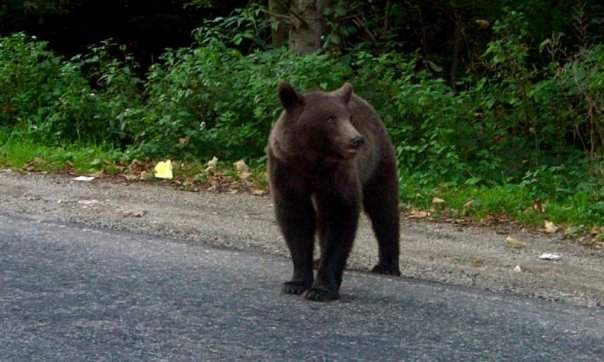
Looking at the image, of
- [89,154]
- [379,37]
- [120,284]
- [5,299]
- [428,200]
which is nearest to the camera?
[5,299]

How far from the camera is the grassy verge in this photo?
10695 millimetres

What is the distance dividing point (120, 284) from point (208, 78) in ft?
24.9

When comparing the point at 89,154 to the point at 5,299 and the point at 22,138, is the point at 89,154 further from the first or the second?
the point at 5,299

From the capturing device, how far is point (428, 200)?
11.2 m

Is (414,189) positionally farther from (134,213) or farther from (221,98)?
(221,98)

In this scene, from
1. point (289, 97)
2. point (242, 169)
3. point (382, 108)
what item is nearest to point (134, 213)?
point (242, 169)

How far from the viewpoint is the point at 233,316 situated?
6168mm

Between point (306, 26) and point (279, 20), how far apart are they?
17.8 inches

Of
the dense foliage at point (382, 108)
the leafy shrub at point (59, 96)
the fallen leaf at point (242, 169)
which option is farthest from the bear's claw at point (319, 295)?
the leafy shrub at point (59, 96)

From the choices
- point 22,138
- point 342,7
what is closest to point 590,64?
point 342,7

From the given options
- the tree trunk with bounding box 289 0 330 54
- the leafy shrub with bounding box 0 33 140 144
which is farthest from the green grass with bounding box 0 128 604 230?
the tree trunk with bounding box 289 0 330 54

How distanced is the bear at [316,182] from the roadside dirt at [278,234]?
1.11 metres

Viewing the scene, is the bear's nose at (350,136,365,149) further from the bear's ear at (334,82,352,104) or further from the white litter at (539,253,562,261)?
the white litter at (539,253,562,261)

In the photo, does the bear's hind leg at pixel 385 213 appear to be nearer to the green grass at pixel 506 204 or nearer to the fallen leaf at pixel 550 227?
the fallen leaf at pixel 550 227
